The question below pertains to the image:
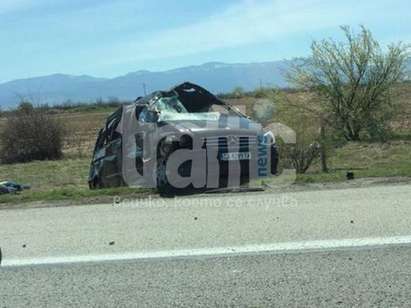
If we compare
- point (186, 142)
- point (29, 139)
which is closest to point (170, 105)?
point (186, 142)


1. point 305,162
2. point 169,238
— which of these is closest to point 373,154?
point 305,162

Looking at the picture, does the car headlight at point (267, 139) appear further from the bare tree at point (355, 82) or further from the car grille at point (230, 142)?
the bare tree at point (355, 82)

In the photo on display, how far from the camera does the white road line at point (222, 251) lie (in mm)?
5773

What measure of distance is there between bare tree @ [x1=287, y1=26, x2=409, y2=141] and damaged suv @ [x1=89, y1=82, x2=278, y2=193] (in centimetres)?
1125

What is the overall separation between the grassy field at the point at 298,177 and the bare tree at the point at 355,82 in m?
0.73

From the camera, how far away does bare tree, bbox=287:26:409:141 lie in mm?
22562

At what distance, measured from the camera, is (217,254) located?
573 cm

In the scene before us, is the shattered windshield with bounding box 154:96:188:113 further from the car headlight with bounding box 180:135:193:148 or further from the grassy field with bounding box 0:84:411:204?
the grassy field with bounding box 0:84:411:204

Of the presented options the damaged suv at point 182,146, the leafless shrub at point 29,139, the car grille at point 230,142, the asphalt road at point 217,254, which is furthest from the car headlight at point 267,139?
the leafless shrub at point 29,139

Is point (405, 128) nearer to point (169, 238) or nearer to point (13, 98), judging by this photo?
point (13, 98)

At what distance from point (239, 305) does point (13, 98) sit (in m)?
25.4

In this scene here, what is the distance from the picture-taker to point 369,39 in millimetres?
23312

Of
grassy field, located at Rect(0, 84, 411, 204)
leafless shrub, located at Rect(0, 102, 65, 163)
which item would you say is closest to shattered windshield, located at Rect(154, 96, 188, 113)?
grassy field, located at Rect(0, 84, 411, 204)

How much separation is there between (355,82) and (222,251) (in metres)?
18.2
